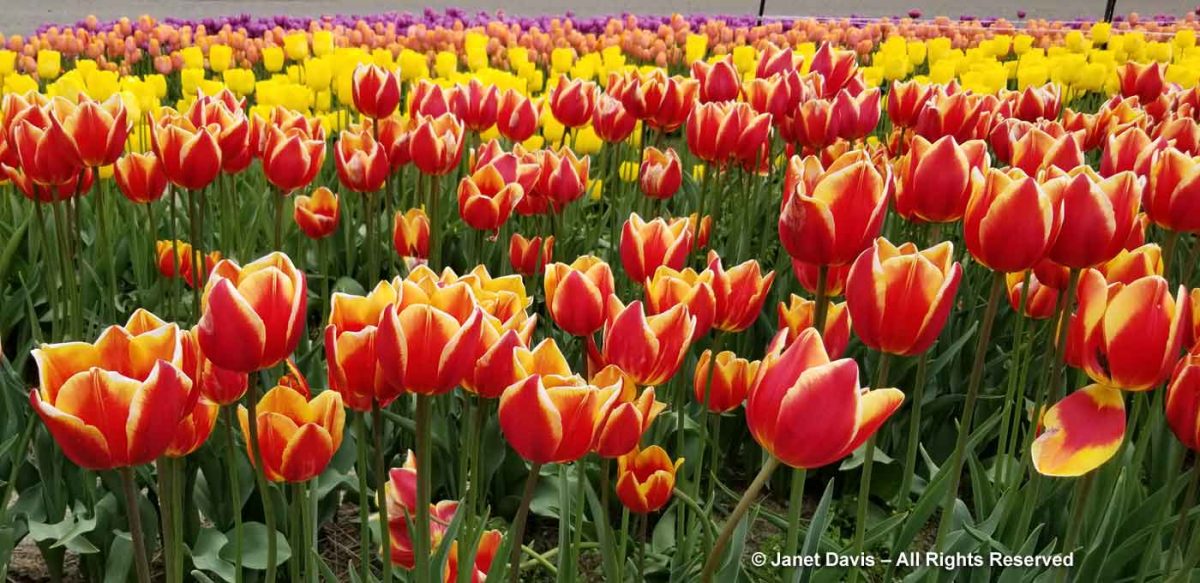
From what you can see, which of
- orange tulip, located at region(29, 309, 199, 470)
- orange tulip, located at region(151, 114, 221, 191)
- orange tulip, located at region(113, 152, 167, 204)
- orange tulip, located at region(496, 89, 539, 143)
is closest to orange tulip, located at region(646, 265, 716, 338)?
orange tulip, located at region(29, 309, 199, 470)

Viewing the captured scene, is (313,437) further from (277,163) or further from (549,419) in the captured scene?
(277,163)

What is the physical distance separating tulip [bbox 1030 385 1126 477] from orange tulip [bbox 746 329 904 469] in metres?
0.28

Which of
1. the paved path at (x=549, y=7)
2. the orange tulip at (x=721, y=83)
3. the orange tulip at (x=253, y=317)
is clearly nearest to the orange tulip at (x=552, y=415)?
the orange tulip at (x=253, y=317)

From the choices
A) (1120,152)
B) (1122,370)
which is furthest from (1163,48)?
(1122,370)

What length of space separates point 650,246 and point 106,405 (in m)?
0.87

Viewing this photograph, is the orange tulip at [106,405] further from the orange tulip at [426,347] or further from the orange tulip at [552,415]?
the orange tulip at [552,415]

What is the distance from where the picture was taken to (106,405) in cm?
92

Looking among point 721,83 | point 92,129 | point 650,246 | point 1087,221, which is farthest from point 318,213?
point 1087,221

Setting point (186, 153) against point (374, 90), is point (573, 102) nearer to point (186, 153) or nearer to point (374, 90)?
point (374, 90)

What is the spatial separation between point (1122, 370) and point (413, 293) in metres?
0.77

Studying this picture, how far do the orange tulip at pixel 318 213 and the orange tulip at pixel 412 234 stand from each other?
185mm

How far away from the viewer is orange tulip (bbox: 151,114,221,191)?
1950 mm

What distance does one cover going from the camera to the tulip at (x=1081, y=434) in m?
1.14

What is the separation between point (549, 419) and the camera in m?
1.02
